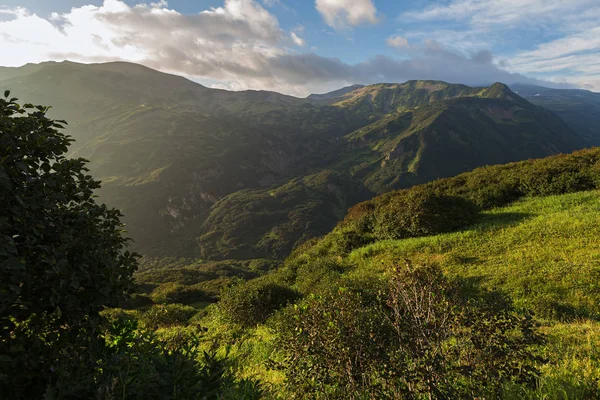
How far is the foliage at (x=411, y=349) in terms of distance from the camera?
4.54 meters

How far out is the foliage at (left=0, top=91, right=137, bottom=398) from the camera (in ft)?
12.5

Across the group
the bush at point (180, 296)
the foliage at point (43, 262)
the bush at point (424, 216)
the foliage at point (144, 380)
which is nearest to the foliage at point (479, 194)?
the bush at point (424, 216)

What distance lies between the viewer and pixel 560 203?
19.0 m

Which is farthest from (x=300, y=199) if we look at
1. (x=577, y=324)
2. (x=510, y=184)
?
(x=577, y=324)

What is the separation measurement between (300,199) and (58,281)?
19062 centimetres

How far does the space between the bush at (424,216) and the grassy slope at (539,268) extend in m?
1.03

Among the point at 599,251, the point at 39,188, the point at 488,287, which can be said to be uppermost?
the point at 39,188

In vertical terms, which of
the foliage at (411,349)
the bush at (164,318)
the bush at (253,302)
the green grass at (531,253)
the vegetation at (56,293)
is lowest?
the bush at (164,318)

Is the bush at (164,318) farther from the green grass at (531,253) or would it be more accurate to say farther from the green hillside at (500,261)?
the green grass at (531,253)

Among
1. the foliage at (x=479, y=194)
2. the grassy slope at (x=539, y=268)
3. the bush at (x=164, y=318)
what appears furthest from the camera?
the foliage at (x=479, y=194)

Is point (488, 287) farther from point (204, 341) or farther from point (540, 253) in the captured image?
point (204, 341)

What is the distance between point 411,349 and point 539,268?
38.3 ft

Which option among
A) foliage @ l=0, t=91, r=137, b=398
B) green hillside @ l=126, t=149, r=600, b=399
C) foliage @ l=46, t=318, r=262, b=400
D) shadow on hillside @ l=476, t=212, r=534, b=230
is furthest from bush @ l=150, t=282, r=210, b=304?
foliage @ l=46, t=318, r=262, b=400

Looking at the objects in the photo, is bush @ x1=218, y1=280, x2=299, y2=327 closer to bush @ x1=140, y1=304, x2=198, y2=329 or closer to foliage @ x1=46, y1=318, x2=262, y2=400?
bush @ x1=140, y1=304, x2=198, y2=329
